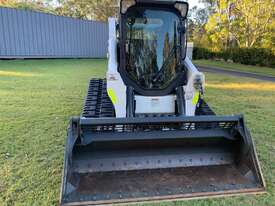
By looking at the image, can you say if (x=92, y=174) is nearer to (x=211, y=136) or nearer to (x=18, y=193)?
(x=18, y=193)

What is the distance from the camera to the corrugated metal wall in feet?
53.1

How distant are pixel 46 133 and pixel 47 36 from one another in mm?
15579

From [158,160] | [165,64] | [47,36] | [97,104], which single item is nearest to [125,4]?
[165,64]

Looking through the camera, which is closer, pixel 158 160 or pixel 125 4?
pixel 158 160

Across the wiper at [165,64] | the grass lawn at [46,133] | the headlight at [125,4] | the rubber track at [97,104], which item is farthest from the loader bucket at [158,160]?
the headlight at [125,4]

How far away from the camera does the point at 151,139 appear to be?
2.95m

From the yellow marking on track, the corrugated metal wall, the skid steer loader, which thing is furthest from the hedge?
the skid steer loader

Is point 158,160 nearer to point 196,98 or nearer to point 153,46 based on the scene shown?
point 196,98

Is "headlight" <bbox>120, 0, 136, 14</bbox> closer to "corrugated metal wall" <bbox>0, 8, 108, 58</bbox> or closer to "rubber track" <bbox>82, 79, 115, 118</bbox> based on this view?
"rubber track" <bbox>82, 79, 115, 118</bbox>

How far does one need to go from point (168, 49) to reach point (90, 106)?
1565 mm

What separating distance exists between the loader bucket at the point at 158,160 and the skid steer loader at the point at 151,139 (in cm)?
1

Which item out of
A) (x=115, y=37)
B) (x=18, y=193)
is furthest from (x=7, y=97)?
(x=18, y=193)

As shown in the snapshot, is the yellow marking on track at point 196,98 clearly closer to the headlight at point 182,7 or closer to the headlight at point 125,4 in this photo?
the headlight at point 182,7

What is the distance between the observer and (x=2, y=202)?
252cm
